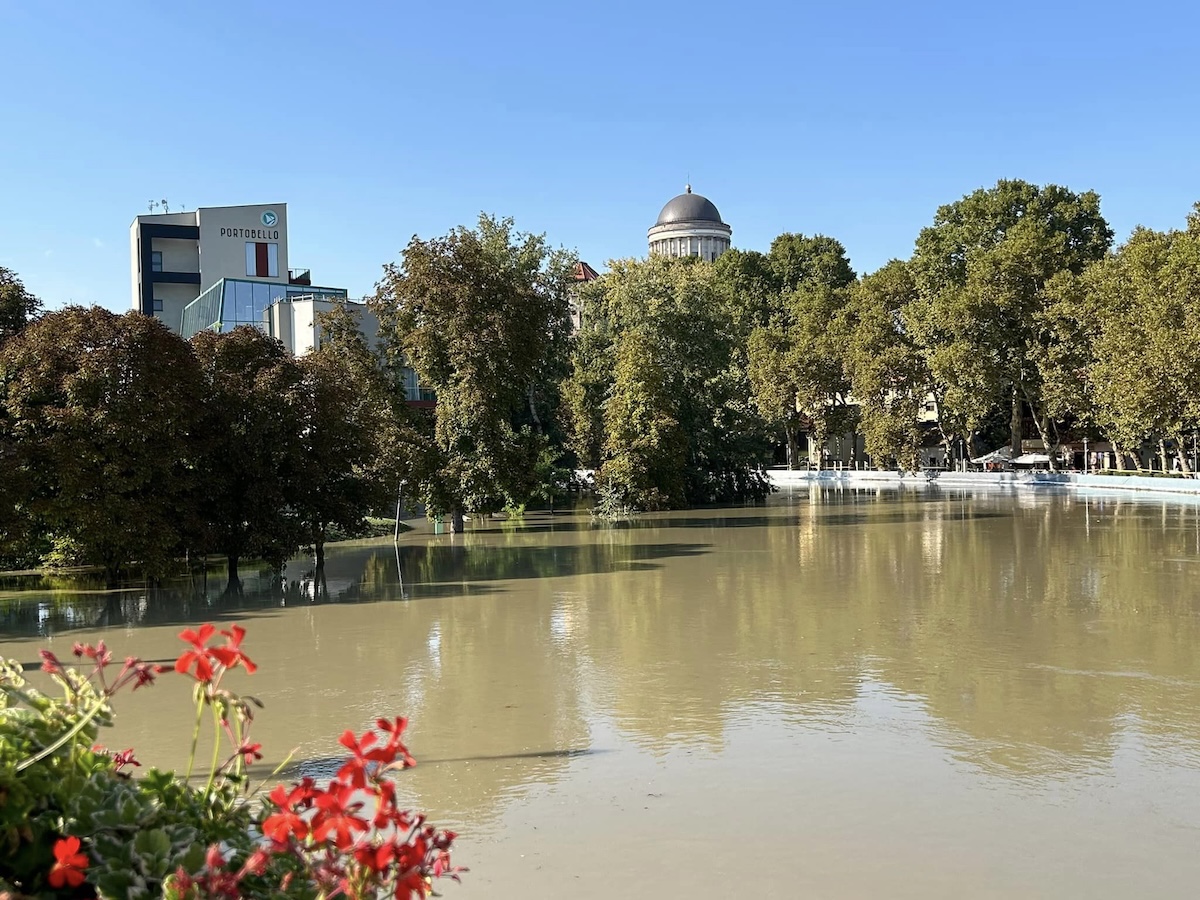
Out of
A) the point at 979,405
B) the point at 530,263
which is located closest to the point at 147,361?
the point at 530,263

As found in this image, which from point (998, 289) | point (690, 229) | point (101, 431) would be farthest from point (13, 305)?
point (690, 229)

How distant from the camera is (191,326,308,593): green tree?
1953 centimetres

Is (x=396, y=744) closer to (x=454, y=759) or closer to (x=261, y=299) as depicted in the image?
(x=454, y=759)

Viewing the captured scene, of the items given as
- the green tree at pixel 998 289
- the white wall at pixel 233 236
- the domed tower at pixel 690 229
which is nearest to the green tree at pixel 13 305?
the green tree at pixel 998 289

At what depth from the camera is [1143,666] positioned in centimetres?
1115

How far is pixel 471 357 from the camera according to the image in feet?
93.9

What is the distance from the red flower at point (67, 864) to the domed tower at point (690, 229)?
133253 millimetres

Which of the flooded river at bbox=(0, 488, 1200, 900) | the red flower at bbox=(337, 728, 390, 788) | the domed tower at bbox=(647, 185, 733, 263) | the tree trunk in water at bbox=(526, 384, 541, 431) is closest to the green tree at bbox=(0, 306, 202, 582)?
the flooded river at bbox=(0, 488, 1200, 900)

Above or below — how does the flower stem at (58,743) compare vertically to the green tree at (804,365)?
below

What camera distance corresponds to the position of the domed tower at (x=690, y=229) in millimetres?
135125

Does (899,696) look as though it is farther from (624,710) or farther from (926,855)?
(926,855)

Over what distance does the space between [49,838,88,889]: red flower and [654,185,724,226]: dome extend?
137064mm

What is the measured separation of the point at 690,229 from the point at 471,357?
111 m

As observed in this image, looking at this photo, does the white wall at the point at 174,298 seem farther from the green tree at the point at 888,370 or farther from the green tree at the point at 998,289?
the green tree at the point at 998,289
